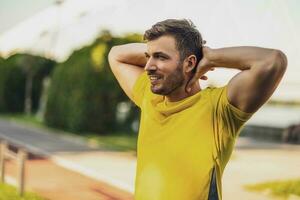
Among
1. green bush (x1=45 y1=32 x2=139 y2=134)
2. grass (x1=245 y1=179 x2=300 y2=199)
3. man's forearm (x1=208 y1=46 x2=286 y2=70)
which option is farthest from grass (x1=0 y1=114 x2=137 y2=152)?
man's forearm (x1=208 y1=46 x2=286 y2=70)

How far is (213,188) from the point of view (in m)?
1.76

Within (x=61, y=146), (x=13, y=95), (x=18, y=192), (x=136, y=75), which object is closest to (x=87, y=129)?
(x=61, y=146)

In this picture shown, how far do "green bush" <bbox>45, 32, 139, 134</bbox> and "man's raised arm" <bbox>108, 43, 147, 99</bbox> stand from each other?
624 inches

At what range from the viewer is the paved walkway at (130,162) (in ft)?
33.0

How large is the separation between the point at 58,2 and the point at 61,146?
2099 centimetres

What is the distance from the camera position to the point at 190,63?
5.89ft

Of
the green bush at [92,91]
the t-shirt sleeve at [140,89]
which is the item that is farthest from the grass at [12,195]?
the green bush at [92,91]

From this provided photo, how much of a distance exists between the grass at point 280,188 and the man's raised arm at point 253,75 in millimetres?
7478

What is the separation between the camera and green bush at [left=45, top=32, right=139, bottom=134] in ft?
61.0

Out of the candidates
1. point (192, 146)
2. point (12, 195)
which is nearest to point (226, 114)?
point (192, 146)

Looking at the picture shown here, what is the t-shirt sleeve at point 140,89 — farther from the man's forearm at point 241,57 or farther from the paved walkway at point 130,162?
the paved walkway at point 130,162

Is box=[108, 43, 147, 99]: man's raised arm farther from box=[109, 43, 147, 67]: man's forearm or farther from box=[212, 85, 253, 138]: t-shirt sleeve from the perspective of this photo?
box=[212, 85, 253, 138]: t-shirt sleeve

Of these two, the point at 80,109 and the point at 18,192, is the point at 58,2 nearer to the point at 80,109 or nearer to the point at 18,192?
the point at 80,109

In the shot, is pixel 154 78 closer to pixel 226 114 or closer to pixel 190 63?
pixel 190 63
